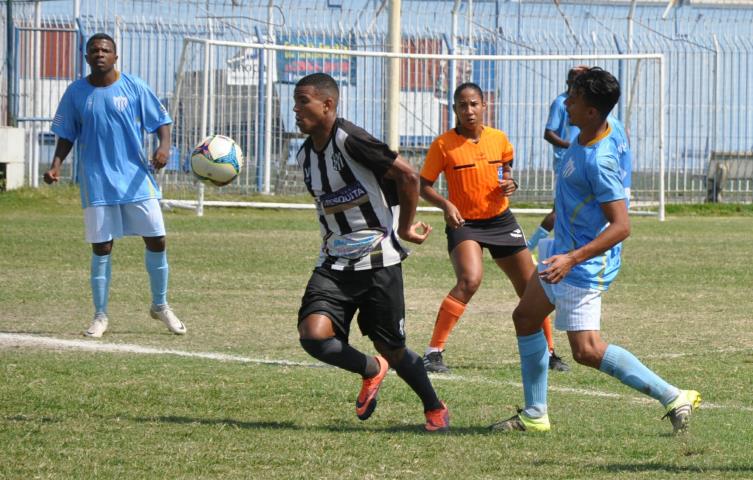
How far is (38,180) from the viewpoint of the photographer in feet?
74.5

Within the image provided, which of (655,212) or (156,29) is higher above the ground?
(156,29)

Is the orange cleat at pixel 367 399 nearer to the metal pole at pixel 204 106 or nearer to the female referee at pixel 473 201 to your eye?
the female referee at pixel 473 201

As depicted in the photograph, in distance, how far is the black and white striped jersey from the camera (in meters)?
6.66

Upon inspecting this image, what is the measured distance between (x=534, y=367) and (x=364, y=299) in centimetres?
91

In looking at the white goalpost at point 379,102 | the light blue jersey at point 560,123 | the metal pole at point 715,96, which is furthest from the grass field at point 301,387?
the metal pole at point 715,96

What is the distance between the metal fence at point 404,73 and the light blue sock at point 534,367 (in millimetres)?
14956

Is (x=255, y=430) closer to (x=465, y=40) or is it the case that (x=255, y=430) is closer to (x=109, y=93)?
A: (x=109, y=93)

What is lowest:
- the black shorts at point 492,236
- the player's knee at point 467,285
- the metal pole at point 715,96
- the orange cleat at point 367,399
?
the orange cleat at point 367,399

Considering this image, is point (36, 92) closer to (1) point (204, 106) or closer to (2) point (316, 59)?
(1) point (204, 106)

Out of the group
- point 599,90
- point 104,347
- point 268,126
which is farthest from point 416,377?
point 268,126

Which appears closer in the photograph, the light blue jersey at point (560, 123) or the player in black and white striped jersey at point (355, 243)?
the player in black and white striped jersey at point (355, 243)

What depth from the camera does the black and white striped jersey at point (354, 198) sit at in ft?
21.9

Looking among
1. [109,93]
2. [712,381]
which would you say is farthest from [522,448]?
[109,93]

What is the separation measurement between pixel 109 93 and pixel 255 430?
13.8ft
